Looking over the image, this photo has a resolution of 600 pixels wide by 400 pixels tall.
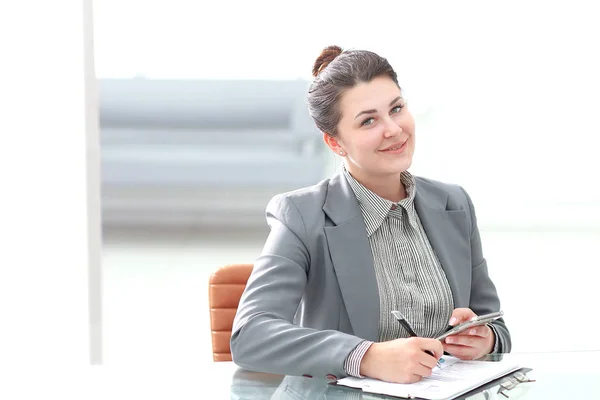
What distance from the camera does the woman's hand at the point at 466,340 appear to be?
153 centimetres

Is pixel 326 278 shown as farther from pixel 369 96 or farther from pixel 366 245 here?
pixel 369 96

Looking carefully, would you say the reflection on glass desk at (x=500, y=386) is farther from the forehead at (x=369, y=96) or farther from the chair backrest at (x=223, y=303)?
the forehead at (x=369, y=96)

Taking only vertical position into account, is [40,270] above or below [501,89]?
below

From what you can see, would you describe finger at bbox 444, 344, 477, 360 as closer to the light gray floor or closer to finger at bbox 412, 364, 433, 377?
finger at bbox 412, 364, 433, 377

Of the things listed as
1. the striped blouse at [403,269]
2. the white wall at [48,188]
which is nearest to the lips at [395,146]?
the striped blouse at [403,269]

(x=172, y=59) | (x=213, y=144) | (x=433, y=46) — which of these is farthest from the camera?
(x=213, y=144)

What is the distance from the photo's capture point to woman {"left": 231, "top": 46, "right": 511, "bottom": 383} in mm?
1632

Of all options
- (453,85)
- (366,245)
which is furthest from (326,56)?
(453,85)

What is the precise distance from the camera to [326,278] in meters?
1.71

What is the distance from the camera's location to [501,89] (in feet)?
13.3

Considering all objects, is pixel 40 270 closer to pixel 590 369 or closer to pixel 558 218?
pixel 590 369

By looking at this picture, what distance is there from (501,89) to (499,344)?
2.61 meters

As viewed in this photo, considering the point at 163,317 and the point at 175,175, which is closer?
the point at 163,317

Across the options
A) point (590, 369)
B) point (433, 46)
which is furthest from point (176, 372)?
point (433, 46)
